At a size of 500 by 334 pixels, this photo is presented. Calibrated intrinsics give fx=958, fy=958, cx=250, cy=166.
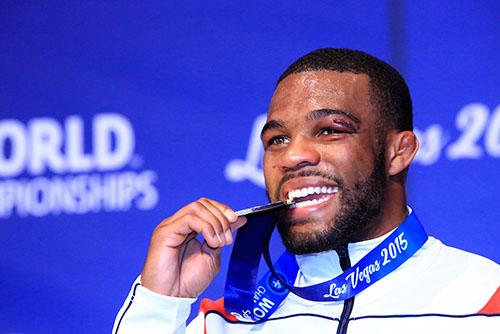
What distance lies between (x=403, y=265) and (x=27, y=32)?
1.64 m

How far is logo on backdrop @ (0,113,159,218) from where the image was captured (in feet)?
9.04

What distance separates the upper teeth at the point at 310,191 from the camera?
1693 mm

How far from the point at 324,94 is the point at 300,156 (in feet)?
0.44

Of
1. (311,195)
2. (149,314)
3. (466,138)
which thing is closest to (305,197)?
(311,195)

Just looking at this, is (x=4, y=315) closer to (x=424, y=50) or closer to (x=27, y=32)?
(x=27, y=32)

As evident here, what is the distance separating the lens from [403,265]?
174 centimetres

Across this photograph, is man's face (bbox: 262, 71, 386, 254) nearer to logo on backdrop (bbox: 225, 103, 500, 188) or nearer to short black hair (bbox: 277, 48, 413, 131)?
short black hair (bbox: 277, 48, 413, 131)

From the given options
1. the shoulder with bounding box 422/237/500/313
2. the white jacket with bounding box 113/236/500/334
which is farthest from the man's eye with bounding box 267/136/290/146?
the shoulder with bounding box 422/237/500/313

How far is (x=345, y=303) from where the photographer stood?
173 centimetres

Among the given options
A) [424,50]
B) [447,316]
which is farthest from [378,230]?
[424,50]

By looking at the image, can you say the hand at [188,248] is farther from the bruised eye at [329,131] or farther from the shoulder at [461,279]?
the shoulder at [461,279]

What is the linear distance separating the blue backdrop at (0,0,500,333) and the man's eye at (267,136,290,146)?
0.83 metres

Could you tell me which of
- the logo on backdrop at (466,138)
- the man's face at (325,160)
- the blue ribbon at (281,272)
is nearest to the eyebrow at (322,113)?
the man's face at (325,160)

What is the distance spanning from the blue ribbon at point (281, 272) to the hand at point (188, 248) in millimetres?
64
